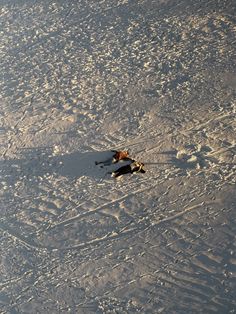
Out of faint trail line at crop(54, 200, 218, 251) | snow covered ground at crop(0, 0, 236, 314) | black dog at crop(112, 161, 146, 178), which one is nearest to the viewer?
snow covered ground at crop(0, 0, 236, 314)

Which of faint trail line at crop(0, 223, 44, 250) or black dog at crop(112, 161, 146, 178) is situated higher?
black dog at crop(112, 161, 146, 178)

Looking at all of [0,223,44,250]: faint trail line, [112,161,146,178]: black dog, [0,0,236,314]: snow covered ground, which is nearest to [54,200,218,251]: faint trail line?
[0,0,236,314]: snow covered ground

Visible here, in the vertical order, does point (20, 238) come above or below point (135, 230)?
above

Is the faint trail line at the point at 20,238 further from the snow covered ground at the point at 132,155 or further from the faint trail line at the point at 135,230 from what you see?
the faint trail line at the point at 135,230

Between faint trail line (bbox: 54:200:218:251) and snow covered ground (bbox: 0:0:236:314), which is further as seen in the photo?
faint trail line (bbox: 54:200:218:251)

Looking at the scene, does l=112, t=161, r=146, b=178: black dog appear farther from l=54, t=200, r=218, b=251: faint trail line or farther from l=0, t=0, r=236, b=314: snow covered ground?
l=54, t=200, r=218, b=251: faint trail line

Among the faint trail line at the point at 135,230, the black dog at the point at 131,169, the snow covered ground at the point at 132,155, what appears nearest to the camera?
the snow covered ground at the point at 132,155

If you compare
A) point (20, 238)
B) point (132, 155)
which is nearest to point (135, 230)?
point (132, 155)

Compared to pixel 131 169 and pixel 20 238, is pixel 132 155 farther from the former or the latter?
pixel 20 238

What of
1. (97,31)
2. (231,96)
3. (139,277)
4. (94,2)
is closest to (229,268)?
(139,277)

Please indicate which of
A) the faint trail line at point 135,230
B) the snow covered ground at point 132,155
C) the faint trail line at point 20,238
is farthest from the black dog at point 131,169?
the faint trail line at point 20,238
